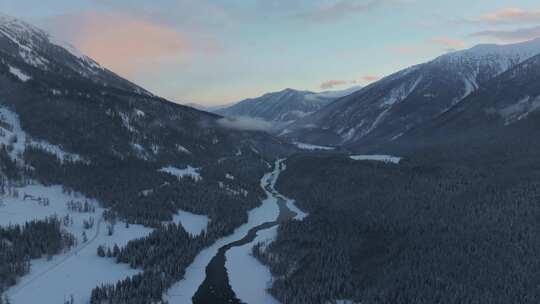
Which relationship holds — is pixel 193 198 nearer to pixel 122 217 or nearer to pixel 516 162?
pixel 122 217

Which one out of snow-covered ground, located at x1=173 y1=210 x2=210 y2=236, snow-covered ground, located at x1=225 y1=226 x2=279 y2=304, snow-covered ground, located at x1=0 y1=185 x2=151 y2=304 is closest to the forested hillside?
snow-covered ground, located at x1=225 y1=226 x2=279 y2=304

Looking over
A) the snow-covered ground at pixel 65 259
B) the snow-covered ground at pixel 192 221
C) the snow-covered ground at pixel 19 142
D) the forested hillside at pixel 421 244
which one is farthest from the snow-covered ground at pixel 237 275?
the snow-covered ground at pixel 19 142

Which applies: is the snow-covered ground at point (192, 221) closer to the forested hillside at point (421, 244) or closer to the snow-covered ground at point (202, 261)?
the snow-covered ground at point (202, 261)

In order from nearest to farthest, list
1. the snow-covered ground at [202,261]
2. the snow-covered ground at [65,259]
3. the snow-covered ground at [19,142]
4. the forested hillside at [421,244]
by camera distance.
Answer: the forested hillside at [421,244], the snow-covered ground at [65,259], the snow-covered ground at [202,261], the snow-covered ground at [19,142]

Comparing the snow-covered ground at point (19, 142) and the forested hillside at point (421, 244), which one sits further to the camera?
the snow-covered ground at point (19, 142)

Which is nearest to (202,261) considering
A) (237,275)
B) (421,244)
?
(237,275)

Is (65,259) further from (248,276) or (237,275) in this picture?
(248,276)
